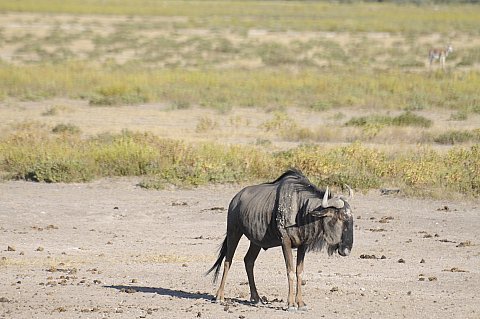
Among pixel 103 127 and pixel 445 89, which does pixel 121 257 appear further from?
pixel 445 89

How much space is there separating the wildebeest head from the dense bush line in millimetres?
7248

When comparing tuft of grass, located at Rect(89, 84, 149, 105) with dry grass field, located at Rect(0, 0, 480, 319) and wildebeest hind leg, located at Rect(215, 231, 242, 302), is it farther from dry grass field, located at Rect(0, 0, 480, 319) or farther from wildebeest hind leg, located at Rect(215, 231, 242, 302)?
wildebeest hind leg, located at Rect(215, 231, 242, 302)

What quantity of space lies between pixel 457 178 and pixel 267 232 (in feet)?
25.9

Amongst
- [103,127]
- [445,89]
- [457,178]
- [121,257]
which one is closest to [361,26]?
[445,89]

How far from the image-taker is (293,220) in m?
9.20

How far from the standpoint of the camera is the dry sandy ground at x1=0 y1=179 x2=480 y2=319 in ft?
31.6

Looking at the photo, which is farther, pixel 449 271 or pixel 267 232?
pixel 449 271

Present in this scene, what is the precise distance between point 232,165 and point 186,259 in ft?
18.7

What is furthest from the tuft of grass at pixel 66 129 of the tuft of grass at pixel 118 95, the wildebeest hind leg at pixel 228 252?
the wildebeest hind leg at pixel 228 252

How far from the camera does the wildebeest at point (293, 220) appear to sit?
898 centimetres

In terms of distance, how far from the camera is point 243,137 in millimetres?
22469

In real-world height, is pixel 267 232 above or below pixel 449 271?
above

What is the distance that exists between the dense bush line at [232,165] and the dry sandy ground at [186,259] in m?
0.34

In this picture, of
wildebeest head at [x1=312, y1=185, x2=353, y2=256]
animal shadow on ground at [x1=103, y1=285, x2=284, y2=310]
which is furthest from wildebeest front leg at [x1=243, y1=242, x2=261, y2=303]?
wildebeest head at [x1=312, y1=185, x2=353, y2=256]
